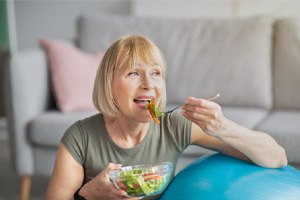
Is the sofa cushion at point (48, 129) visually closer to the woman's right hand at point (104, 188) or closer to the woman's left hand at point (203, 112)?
the woman's right hand at point (104, 188)

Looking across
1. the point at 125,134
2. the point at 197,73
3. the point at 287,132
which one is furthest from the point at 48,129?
the point at 125,134

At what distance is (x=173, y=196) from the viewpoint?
1617 mm

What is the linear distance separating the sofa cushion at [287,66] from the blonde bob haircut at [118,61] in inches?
65.0

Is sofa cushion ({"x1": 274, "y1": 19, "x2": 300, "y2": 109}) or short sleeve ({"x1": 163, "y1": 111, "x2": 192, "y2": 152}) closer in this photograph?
short sleeve ({"x1": 163, "y1": 111, "x2": 192, "y2": 152})

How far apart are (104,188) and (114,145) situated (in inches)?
9.5

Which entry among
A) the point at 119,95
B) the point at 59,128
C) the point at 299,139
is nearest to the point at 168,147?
the point at 119,95

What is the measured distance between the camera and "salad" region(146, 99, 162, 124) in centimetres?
148

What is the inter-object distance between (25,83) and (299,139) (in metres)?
1.34

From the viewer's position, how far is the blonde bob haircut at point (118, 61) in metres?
1.59

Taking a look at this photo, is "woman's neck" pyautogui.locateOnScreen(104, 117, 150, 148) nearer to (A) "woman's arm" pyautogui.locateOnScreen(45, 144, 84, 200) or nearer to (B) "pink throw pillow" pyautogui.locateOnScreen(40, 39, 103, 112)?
(A) "woman's arm" pyautogui.locateOnScreen(45, 144, 84, 200)

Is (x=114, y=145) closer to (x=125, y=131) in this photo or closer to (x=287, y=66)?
(x=125, y=131)

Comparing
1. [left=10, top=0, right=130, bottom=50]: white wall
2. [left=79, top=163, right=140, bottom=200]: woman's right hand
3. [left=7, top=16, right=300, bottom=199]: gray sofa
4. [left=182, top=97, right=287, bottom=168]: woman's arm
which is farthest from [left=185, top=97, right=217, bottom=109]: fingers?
[left=10, top=0, right=130, bottom=50]: white wall

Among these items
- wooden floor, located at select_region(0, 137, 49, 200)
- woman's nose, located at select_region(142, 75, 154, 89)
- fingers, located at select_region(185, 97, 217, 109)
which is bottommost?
wooden floor, located at select_region(0, 137, 49, 200)

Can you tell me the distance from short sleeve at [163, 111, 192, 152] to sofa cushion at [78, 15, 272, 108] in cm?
147
